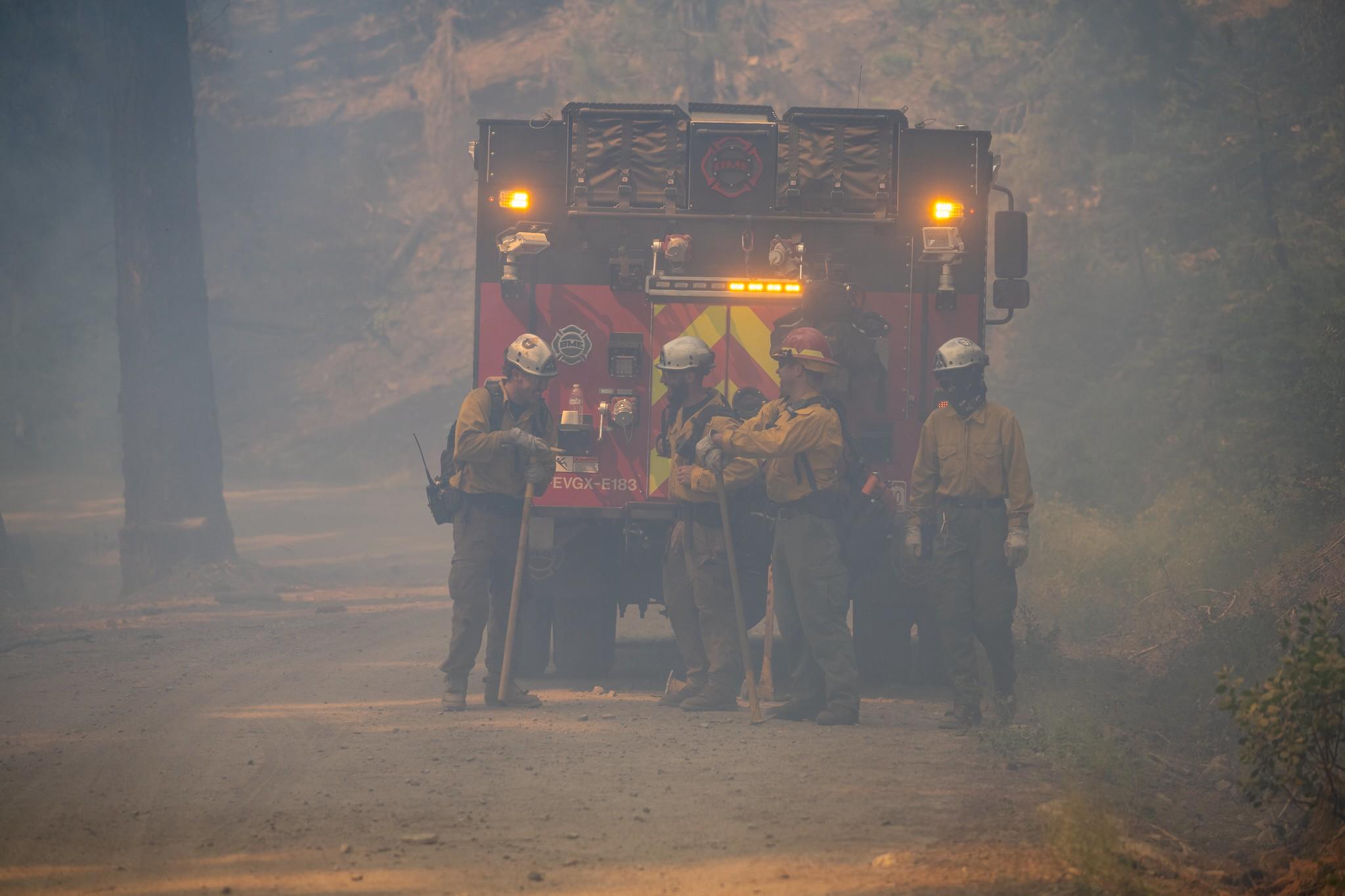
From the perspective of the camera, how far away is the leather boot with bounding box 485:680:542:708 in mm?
9086

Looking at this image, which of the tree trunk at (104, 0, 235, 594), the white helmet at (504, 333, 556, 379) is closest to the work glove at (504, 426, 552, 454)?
the white helmet at (504, 333, 556, 379)

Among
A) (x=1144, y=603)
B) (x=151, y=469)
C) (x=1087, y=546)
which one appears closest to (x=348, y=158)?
(x=151, y=469)

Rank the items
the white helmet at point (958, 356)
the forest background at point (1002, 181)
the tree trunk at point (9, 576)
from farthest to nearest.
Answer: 1. the tree trunk at point (9, 576)
2. the forest background at point (1002, 181)
3. the white helmet at point (958, 356)

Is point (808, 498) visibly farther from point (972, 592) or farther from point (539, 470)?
point (539, 470)

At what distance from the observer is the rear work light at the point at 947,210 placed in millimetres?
9688

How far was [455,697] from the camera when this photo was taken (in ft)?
29.6

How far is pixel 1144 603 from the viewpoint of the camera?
1262 cm

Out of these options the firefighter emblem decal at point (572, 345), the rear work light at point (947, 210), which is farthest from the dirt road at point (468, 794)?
the rear work light at point (947, 210)

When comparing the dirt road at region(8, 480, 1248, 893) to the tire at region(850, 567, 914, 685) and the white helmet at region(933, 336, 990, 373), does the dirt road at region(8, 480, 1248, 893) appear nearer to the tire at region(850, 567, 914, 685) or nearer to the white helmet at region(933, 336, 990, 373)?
the tire at region(850, 567, 914, 685)

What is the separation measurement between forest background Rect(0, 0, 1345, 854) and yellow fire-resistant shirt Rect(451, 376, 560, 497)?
455 centimetres

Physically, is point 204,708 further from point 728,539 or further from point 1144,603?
point 1144,603

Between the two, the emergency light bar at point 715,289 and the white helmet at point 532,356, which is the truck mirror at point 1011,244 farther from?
the white helmet at point 532,356

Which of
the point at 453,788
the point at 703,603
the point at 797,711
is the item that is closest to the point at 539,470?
the point at 703,603

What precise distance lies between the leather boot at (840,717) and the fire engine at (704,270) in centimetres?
131
